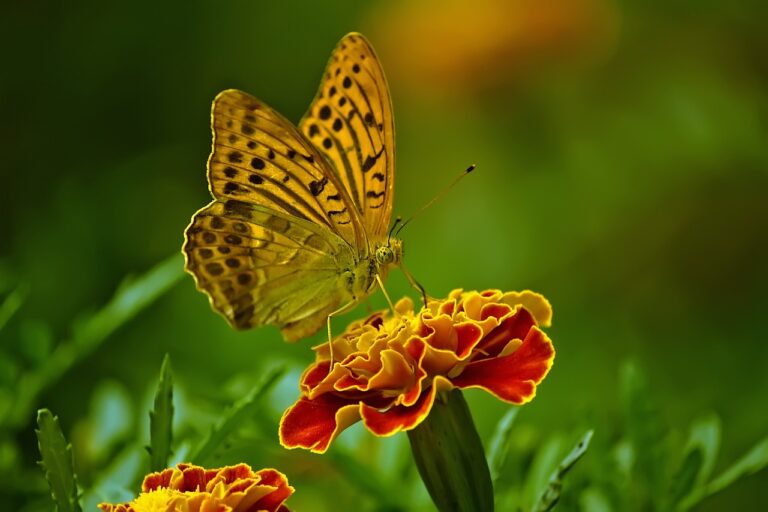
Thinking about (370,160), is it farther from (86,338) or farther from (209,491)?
(209,491)

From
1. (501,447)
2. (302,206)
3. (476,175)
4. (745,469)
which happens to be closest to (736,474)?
(745,469)

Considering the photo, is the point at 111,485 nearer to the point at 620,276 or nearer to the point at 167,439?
the point at 167,439

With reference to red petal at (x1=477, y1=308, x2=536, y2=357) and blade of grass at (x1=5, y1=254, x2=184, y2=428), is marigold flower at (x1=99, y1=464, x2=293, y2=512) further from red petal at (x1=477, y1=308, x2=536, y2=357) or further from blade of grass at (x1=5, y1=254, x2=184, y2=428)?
blade of grass at (x1=5, y1=254, x2=184, y2=428)

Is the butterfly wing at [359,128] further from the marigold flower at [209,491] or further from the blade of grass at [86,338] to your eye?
the marigold flower at [209,491]

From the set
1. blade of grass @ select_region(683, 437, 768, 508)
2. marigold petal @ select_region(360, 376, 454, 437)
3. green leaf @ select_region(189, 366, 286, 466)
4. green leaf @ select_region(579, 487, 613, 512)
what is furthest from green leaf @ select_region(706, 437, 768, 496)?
green leaf @ select_region(189, 366, 286, 466)

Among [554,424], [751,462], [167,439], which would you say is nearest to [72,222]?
[554,424]

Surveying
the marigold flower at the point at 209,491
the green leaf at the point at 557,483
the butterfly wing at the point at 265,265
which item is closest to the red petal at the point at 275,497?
the marigold flower at the point at 209,491

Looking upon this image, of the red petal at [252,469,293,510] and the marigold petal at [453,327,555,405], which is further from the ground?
the red petal at [252,469,293,510]
